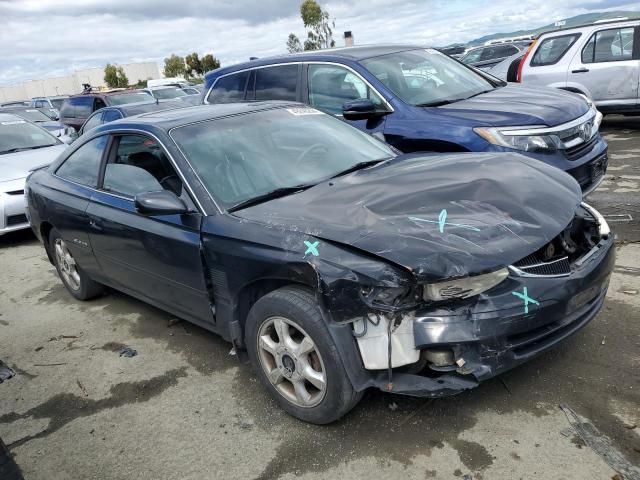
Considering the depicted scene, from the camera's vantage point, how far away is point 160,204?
10.2 ft

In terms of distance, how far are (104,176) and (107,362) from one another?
4.49ft

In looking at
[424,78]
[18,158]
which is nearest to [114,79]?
[18,158]

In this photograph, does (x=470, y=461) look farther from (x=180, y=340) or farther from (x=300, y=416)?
(x=180, y=340)

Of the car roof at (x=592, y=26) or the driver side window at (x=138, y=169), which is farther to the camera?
the car roof at (x=592, y=26)

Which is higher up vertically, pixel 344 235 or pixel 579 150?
pixel 344 235

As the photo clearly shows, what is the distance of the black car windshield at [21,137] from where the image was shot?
27.1 feet

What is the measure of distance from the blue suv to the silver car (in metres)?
4.00

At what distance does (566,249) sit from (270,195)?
164cm

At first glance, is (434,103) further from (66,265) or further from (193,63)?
(193,63)

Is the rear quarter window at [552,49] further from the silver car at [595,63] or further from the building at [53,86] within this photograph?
the building at [53,86]

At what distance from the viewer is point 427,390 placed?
8.04 feet

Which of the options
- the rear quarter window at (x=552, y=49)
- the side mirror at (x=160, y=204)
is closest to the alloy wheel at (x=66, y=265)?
the side mirror at (x=160, y=204)

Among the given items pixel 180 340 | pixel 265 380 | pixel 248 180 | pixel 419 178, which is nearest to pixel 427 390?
pixel 265 380

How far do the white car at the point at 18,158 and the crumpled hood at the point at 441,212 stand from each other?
5.32 meters
